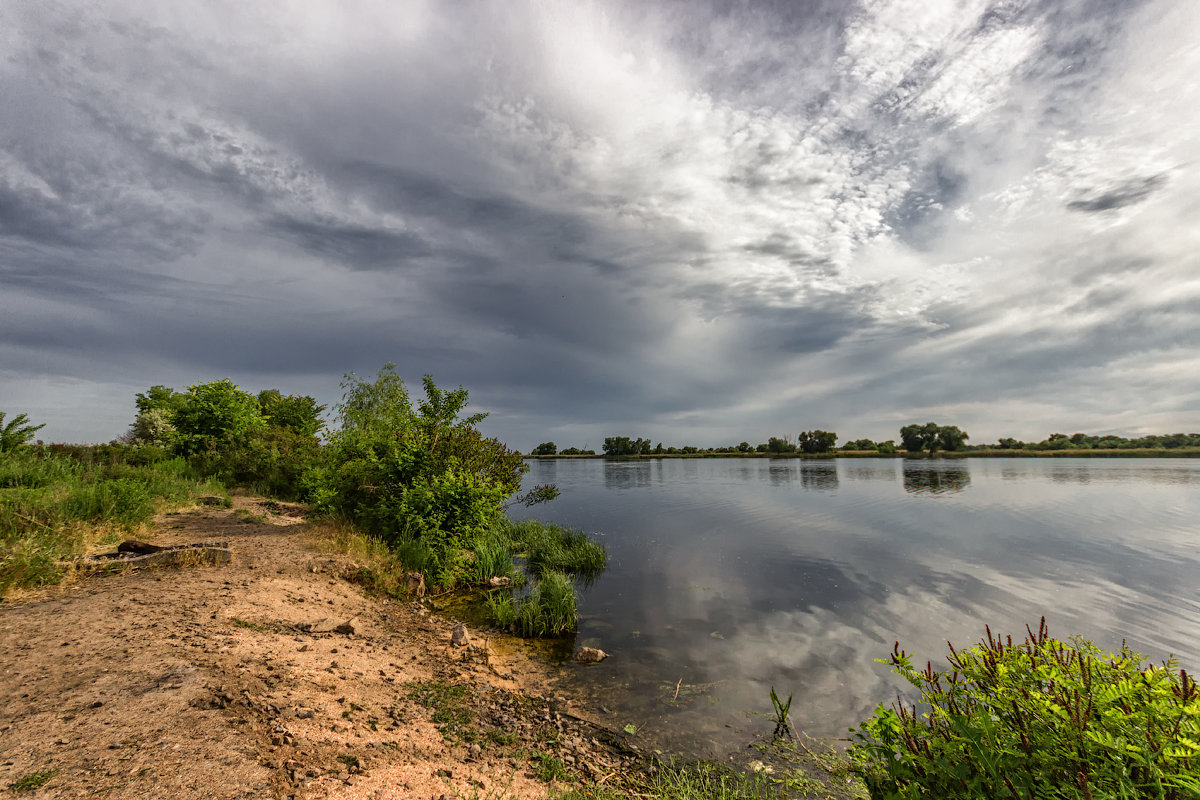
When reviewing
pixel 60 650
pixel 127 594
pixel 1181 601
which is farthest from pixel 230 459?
pixel 1181 601

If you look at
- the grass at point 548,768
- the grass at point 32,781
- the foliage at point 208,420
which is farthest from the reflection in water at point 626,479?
the grass at point 32,781

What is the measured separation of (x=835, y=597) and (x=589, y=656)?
898cm

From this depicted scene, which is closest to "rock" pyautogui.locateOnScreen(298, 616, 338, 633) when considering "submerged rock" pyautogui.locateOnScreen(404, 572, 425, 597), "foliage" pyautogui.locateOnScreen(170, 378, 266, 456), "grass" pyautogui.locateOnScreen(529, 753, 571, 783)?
"submerged rock" pyautogui.locateOnScreen(404, 572, 425, 597)

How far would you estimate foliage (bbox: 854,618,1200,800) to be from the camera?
2295 millimetres

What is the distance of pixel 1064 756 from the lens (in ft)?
8.50

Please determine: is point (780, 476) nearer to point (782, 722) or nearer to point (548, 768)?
point (782, 722)

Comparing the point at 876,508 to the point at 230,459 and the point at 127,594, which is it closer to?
the point at 127,594

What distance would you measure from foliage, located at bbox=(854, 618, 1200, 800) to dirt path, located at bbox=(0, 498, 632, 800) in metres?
3.52

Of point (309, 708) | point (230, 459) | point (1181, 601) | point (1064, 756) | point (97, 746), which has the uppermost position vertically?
point (230, 459)

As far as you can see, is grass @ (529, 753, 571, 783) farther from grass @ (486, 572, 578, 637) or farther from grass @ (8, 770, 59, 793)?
grass @ (486, 572, 578, 637)

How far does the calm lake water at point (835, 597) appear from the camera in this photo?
8289 millimetres

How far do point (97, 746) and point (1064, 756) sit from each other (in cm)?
679

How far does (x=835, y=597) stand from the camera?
46.4 feet

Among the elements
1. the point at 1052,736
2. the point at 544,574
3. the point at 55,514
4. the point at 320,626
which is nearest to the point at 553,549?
the point at 544,574
